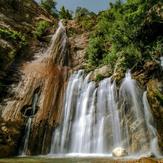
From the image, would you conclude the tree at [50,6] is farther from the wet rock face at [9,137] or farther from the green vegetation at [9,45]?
the wet rock face at [9,137]

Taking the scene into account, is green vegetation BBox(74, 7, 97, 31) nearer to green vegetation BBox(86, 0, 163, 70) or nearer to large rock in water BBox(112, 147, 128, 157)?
green vegetation BBox(86, 0, 163, 70)

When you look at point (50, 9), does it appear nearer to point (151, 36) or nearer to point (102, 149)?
point (151, 36)

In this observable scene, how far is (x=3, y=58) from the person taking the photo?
1000 inches

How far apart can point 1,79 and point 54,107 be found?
531cm

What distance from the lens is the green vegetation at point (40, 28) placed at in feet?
107

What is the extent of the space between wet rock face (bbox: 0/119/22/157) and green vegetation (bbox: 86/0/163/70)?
8905mm

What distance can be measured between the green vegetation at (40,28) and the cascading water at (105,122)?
1299 cm

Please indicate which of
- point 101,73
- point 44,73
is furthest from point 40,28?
point 101,73

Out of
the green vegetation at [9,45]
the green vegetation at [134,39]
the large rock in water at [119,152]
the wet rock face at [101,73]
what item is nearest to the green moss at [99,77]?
the wet rock face at [101,73]

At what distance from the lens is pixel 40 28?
33312 mm

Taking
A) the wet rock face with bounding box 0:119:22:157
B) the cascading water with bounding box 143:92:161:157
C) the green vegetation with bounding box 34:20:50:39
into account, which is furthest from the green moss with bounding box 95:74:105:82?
the green vegetation with bounding box 34:20:50:39

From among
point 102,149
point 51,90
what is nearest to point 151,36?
point 51,90

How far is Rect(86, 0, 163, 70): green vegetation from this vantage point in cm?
2298

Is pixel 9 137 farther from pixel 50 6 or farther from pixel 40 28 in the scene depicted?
pixel 50 6
